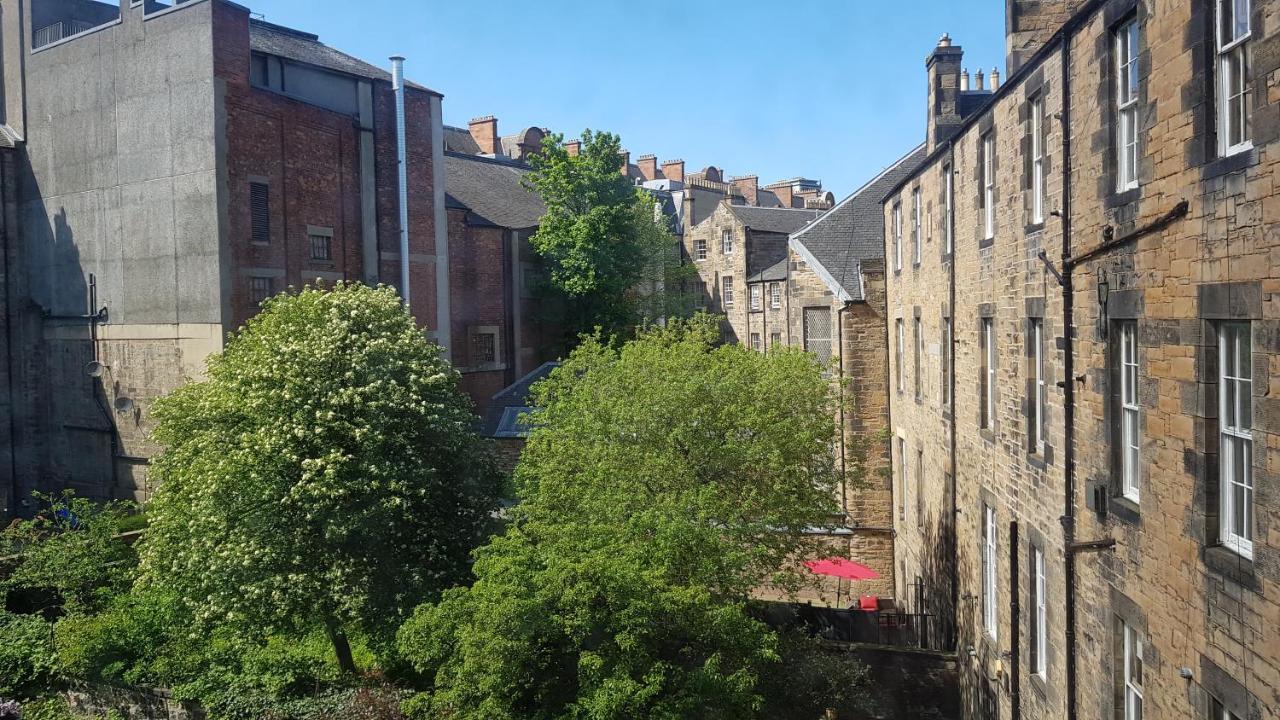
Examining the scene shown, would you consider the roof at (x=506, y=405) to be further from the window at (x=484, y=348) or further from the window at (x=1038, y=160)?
the window at (x=1038, y=160)

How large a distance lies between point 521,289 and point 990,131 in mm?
32471

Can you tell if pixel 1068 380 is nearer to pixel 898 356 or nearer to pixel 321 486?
pixel 898 356

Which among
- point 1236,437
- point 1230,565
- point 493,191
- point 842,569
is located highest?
point 493,191

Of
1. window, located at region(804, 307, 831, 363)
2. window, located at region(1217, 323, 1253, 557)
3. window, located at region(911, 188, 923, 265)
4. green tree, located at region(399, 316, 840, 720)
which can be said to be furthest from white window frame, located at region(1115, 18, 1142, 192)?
window, located at region(804, 307, 831, 363)

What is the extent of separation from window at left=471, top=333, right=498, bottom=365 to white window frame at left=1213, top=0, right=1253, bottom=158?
36114mm

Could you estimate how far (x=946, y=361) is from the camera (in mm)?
18000

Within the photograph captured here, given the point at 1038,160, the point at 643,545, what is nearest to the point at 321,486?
the point at 643,545

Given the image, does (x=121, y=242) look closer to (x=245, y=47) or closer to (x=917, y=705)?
(x=245, y=47)

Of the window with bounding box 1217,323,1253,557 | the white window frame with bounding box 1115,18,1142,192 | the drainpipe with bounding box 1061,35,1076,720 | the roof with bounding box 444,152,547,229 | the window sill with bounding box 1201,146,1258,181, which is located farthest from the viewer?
the roof with bounding box 444,152,547,229

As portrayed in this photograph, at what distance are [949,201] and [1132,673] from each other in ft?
31.7

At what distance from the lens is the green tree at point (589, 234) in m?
44.2

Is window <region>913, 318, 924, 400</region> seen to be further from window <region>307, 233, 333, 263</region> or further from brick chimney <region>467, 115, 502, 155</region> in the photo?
brick chimney <region>467, 115, 502, 155</region>

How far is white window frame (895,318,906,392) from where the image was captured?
893 inches

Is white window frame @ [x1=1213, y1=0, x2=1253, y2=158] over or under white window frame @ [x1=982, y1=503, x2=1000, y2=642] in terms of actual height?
over
